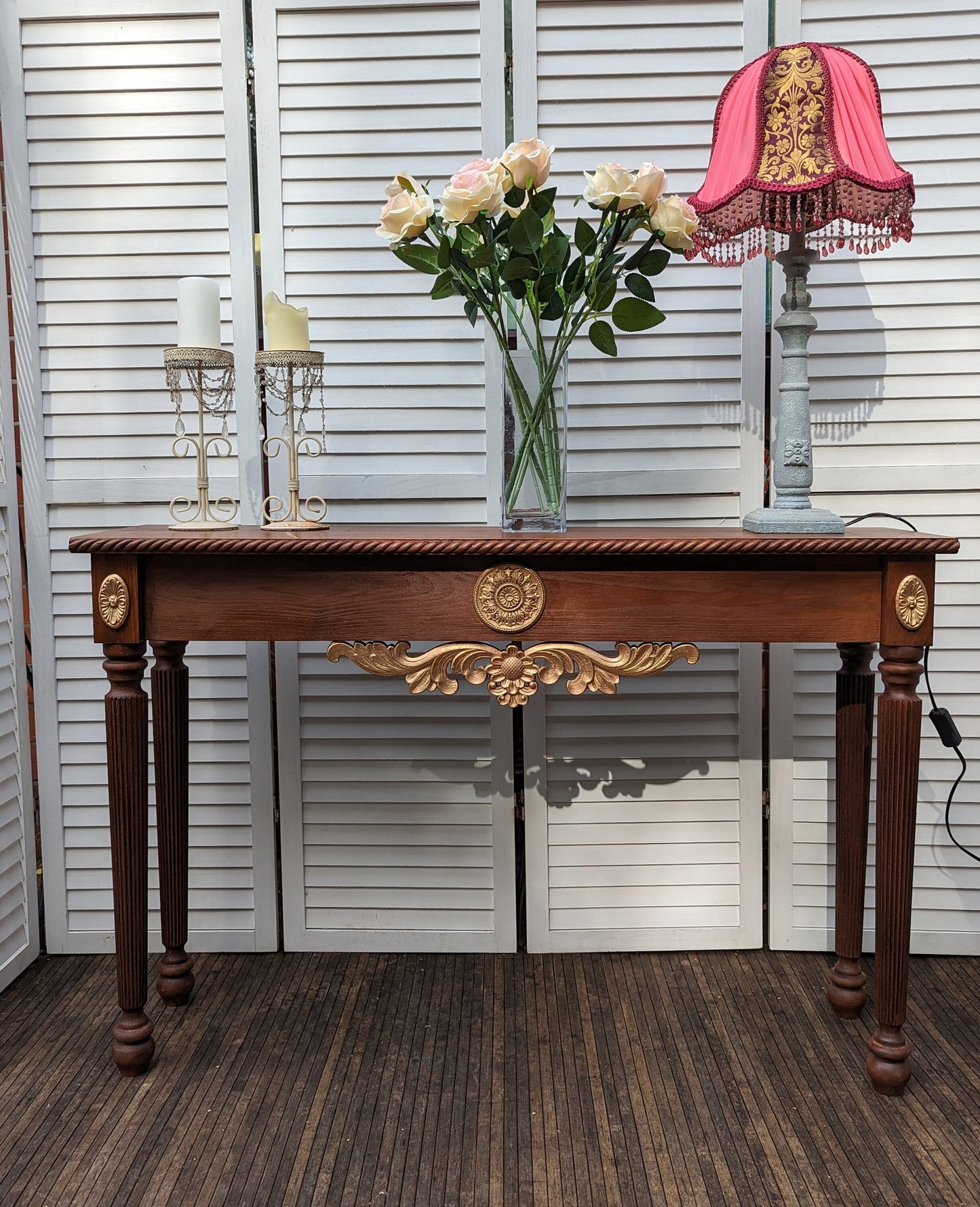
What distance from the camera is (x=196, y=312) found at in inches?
58.7

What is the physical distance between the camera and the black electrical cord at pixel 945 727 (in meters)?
1.67

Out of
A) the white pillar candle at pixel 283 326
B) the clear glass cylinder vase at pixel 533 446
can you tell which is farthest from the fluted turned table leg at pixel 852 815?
the white pillar candle at pixel 283 326

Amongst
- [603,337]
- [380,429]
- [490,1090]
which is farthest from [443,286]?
[490,1090]

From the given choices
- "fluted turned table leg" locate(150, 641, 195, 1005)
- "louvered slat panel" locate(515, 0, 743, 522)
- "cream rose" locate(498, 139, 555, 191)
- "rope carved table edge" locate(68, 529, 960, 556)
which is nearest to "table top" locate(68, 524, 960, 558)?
"rope carved table edge" locate(68, 529, 960, 556)

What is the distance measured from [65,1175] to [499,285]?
142cm

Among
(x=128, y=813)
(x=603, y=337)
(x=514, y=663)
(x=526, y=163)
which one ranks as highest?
(x=526, y=163)

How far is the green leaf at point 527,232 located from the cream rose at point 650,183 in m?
0.16

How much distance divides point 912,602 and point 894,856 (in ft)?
1.26

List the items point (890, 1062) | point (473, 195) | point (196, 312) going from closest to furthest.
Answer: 1. point (473, 195)
2. point (890, 1062)
3. point (196, 312)

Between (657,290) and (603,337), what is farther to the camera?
(657,290)

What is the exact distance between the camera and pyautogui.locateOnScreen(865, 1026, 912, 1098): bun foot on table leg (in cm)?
138

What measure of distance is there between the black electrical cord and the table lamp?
0.79 ft

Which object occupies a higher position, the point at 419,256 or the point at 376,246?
the point at 376,246

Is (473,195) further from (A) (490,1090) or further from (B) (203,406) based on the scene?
(A) (490,1090)
